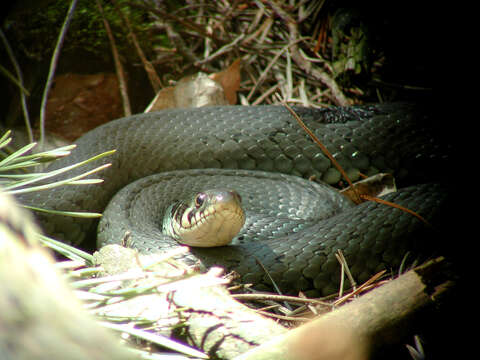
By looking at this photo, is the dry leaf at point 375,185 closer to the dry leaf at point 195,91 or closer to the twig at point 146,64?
the dry leaf at point 195,91

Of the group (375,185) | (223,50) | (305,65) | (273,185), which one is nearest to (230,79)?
(223,50)

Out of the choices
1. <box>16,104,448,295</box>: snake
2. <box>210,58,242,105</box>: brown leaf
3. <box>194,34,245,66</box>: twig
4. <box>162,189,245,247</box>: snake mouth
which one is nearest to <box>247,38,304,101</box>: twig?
<box>210,58,242,105</box>: brown leaf

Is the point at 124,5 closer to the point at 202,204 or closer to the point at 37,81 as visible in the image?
the point at 37,81

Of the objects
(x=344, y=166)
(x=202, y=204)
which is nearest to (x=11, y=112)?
(x=202, y=204)

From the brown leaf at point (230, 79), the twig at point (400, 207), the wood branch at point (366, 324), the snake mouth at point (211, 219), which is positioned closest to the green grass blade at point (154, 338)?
the wood branch at point (366, 324)

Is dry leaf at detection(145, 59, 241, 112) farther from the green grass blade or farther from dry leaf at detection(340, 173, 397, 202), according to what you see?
the green grass blade

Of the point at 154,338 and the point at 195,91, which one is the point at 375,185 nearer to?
the point at 195,91
